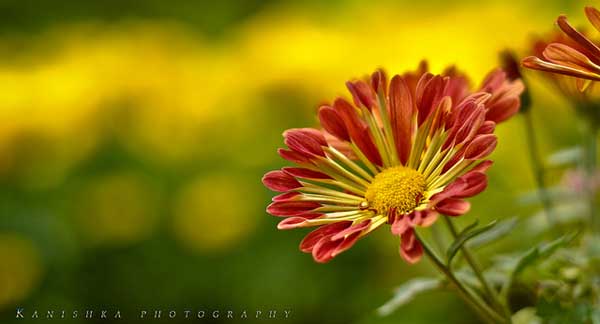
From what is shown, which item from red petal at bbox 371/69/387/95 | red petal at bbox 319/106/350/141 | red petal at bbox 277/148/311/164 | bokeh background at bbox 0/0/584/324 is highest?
bokeh background at bbox 0/0/584/324

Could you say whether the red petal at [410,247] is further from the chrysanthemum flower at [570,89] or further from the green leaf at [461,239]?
the chrysanthemum flower at [570,89]

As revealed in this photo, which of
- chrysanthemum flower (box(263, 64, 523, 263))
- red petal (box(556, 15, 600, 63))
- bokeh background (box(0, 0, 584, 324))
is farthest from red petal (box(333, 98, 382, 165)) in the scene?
bokeh background (box(0, 0, 584, 324))

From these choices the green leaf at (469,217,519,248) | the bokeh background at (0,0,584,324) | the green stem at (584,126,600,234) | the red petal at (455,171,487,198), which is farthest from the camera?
the bokeh background at (0,0,584,324)

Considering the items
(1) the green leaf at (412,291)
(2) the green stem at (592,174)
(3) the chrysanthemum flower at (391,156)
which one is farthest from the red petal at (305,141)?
(2) the green stem at (592,174)

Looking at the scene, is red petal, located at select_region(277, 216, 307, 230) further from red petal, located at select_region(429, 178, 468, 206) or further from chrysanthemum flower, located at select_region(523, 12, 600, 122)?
chrysanthemum flower, located at select_region(523, 12, 600, 122)

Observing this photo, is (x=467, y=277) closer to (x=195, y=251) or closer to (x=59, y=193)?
(x=195, y=251)

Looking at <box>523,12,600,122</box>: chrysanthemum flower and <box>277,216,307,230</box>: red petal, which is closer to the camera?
<box>277,216,307,230</box>: red petal

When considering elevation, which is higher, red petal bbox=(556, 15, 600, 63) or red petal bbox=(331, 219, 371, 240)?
red petal bbox=(556, 15, 600, 63)
